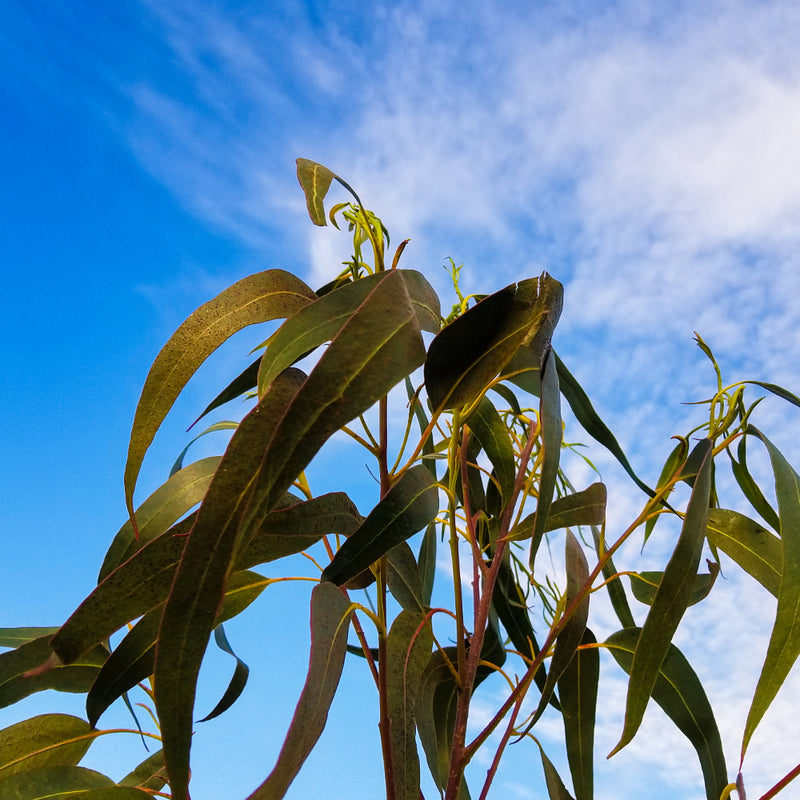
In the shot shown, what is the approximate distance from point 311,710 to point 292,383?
255mm

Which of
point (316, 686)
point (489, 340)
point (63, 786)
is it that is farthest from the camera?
point (63, 786)

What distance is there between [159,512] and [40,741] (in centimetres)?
33

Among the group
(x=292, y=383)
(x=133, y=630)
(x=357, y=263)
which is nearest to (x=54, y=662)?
(x=133, y=630)

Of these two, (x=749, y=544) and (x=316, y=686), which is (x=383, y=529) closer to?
(x=316, y=686)

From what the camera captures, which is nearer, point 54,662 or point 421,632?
point 54,662

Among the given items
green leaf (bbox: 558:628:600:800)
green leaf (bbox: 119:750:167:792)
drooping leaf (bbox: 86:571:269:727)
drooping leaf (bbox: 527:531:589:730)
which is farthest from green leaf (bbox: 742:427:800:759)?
green leaf (bbox: 119:750:167:792)

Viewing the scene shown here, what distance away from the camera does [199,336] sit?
0.80 metres

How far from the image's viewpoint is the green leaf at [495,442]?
983 mm

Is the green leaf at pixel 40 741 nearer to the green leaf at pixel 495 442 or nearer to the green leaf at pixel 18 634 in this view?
the green leaf at pixel 18 634

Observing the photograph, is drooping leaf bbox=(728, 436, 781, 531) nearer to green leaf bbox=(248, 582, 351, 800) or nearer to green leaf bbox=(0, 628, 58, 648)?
green leaf bbox=(248, 582, 351, 800)

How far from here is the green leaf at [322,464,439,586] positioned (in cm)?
72

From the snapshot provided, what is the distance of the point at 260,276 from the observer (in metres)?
0.87

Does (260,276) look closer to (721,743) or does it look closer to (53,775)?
(53,775)

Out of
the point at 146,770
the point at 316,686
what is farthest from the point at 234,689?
the point at 316,686
